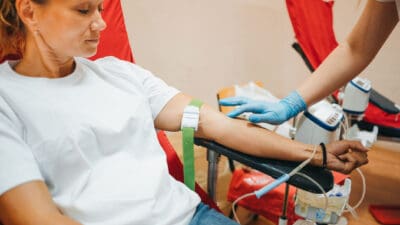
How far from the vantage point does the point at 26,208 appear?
72 centimetres

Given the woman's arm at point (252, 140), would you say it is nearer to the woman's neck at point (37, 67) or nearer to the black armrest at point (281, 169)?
the black armrest at point (281, 169)

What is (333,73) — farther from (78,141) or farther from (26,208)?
(26,208)

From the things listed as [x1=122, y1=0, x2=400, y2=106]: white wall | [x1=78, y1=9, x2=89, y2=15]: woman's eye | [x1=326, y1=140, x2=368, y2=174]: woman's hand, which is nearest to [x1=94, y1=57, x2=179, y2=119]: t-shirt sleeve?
[x1=78, y1=9, x2=89, y2=15]: woman's eye

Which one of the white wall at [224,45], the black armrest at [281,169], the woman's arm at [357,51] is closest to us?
Answer: the black armrest at [281,169]

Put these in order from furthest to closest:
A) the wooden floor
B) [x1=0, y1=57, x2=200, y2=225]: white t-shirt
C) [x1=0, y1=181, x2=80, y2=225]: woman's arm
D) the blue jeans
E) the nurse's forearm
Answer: the wooden floor, the nurse's forearm, the blue jeans, [x1=0, y1=57, x2=200, y2=225]: white t-shirt, [x1=0, y1=181, x2=80, y2=225]: woman's arm

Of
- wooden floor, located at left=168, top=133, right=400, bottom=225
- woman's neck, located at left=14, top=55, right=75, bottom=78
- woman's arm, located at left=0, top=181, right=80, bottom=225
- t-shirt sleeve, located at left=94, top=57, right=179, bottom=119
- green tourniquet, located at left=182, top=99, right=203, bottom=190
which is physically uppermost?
woman's neck, located at left=14, top=55, right=75, bottom=78

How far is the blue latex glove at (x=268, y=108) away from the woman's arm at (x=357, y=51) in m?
0.04

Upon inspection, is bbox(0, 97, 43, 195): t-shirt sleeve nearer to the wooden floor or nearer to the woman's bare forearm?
the woman's bare forearm

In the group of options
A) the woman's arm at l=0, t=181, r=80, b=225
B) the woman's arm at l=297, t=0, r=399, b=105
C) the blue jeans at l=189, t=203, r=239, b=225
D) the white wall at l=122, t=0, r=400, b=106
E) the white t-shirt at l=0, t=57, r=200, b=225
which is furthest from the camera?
the white wall at l=122, t=0, r=400, b=106

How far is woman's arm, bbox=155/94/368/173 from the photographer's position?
3.49ft

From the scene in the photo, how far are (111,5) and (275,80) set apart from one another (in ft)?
8.32

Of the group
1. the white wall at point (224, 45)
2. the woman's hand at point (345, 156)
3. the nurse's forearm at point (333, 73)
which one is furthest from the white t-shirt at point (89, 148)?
the white wall at point (224, 45)

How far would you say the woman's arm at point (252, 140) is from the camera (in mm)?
1063

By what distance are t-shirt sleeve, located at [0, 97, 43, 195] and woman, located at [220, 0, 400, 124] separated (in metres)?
0.67
